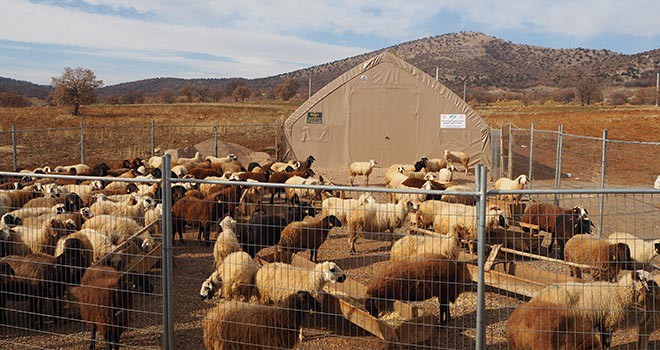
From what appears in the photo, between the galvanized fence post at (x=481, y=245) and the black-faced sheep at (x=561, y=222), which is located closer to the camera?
the galvanized fence post at (x=481, y=245)

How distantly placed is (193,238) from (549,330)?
378 inches

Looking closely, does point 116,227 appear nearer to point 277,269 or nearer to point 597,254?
point 277,269

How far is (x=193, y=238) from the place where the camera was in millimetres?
13258

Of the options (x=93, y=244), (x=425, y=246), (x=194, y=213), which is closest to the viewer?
(x=425, y=246)

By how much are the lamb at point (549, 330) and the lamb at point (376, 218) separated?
628 centimetres

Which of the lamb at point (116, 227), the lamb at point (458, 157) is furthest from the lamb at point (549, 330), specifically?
the lamb at point (458, 157)

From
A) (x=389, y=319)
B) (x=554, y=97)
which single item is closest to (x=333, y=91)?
(x=389, y=319)

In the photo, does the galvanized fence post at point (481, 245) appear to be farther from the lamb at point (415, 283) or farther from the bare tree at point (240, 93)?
the bare tree at point (240, 93)

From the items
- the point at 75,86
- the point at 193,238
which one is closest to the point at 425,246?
the point at 193,238

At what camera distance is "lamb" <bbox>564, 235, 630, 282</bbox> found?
8.71m

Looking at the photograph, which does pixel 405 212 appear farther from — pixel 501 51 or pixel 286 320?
pixel 501 51

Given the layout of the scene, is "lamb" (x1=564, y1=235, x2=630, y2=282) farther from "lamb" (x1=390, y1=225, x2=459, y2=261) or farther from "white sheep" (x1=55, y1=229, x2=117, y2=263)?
"white sheep" (x1=55, y1=229, x2=117, y2=263)

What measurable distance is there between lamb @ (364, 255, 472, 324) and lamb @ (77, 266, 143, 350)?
3315mm

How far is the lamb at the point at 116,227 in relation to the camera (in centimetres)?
1011
